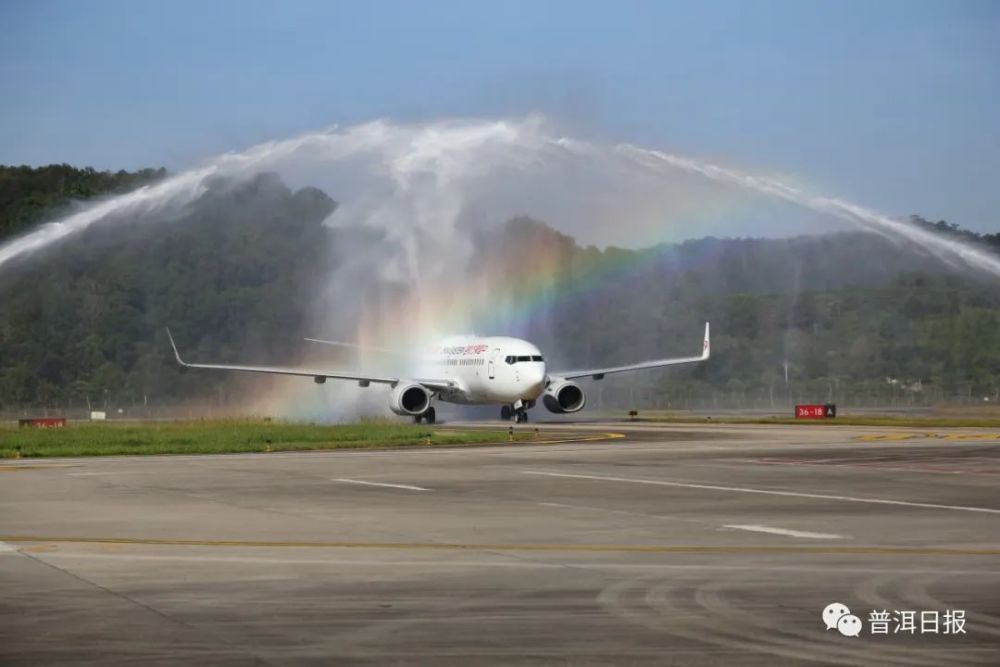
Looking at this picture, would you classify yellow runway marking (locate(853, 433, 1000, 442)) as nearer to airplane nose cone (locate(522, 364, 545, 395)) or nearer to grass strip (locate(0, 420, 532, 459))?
grass strip (locate(0, 420, 532, 459))

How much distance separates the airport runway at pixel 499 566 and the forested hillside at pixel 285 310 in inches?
2498

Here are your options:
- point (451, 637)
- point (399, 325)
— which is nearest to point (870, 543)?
point (451, 637)

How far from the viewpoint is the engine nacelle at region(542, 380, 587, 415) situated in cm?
7550

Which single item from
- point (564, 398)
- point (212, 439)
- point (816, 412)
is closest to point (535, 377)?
point (564, 398)

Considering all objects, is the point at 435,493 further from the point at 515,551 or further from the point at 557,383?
the point at 557,383

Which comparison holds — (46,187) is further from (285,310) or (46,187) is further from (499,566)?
(499,566)

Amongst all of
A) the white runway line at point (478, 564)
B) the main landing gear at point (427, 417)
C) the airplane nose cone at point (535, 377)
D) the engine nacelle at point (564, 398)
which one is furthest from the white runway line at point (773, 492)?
the main landing gear at point (427, 417)

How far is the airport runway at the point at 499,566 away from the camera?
37.7 ft

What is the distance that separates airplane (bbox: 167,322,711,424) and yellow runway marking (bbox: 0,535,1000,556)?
174 ft

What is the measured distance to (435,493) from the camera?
2758 centimetres

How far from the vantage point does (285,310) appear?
9981 centimetres

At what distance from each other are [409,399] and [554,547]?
56.4 meters

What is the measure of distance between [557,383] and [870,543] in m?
57.9

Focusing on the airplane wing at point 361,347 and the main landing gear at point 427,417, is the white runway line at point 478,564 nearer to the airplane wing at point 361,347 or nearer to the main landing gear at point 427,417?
the main landing gear at point 427,417
